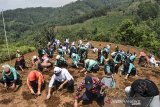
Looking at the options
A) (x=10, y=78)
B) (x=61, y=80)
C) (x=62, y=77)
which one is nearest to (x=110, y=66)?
(x=61, y=80)

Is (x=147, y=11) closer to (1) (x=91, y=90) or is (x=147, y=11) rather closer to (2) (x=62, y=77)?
(2) (x=62, y=77)

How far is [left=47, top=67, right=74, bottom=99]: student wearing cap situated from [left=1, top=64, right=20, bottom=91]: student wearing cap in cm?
190

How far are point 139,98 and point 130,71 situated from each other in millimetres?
11873

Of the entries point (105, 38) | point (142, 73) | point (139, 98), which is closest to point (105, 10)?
point (105, 38)

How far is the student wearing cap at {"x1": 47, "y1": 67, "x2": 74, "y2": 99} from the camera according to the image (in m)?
12.0

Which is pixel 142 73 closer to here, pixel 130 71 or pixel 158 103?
pixel 130 71

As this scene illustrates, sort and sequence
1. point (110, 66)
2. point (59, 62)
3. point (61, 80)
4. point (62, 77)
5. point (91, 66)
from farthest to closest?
point (91, 66) < point (110, 66) < point (59, 62) < point (61, 80) < point (62, 77)

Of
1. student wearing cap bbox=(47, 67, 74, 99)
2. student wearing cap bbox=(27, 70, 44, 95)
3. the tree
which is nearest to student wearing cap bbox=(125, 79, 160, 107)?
student wearing cap bbox=(47, 67, 74, 99)

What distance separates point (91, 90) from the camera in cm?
1070

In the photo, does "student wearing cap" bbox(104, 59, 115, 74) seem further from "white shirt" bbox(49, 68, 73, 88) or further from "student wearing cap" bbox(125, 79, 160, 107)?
"student wearing cap" bbox(125, 79, 160, 107)

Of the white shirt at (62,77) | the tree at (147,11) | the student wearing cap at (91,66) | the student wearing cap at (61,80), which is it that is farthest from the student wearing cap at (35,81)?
the tree at (147,11)

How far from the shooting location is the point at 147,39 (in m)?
51.6

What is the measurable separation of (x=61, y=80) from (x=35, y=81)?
127cm

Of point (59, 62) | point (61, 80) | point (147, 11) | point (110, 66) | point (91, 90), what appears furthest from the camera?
point (147, 11)
